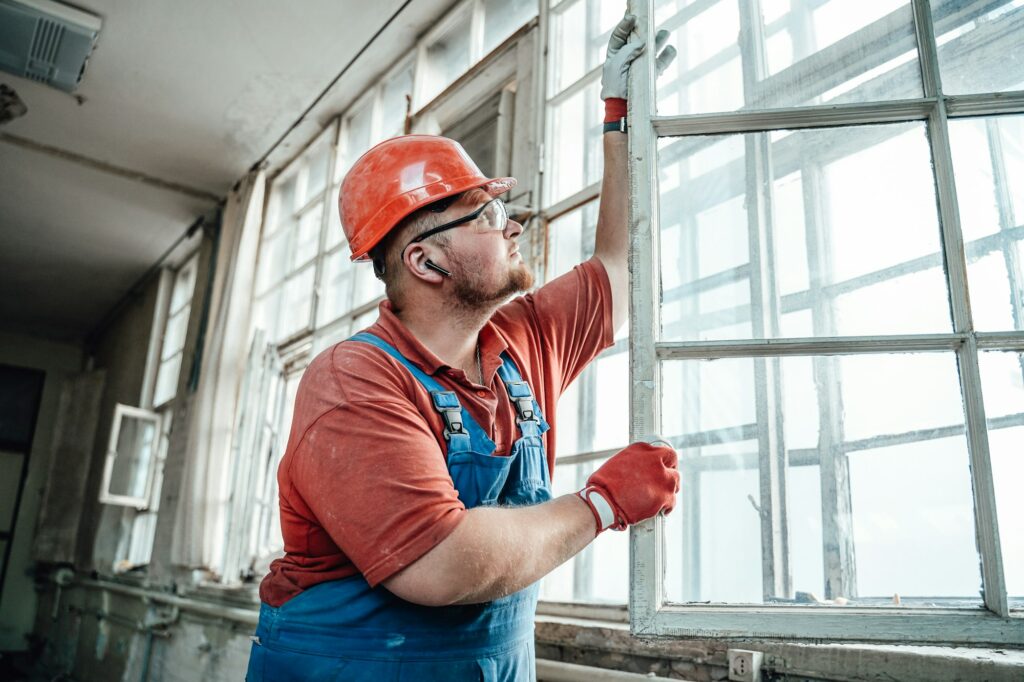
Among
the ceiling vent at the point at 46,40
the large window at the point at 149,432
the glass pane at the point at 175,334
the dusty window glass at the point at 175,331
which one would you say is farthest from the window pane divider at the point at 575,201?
the glass pane at the point at 175,334

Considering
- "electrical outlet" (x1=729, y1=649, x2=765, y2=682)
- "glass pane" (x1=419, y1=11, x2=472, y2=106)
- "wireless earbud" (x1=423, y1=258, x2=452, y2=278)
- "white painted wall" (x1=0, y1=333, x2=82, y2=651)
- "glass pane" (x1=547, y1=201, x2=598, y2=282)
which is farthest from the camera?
"white painted wall" (x1=0, y1=333, x2=82, y2=651)

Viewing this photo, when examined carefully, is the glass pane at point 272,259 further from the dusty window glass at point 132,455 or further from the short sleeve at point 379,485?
the short sleeve at point 379,485

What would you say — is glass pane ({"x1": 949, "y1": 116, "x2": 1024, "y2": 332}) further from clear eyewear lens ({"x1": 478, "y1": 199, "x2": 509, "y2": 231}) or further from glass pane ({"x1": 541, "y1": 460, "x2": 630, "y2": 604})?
glass pane ({"x1": 541, "y1": 460, "x2": 630, "y2": 604})

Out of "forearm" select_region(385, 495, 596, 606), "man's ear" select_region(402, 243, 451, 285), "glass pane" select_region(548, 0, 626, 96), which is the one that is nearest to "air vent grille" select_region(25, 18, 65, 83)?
"glass pane" select_region(548, 0, 626, 96)

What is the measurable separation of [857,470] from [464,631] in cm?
66

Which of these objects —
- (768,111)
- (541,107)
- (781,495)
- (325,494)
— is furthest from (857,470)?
(541,107)

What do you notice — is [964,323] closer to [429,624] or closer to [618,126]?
[618,126]

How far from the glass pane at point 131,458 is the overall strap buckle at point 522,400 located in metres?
5.10

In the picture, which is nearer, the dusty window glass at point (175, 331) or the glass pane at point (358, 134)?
the glass pane at point (358, 134)

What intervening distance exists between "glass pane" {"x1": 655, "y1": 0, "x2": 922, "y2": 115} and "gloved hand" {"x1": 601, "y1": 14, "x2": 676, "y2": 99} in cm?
3

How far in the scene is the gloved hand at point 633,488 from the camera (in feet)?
3.78

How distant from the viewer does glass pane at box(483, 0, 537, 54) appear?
111 inches

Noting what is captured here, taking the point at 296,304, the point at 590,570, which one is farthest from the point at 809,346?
the point at 296,304

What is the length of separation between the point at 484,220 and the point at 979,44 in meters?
0.89
